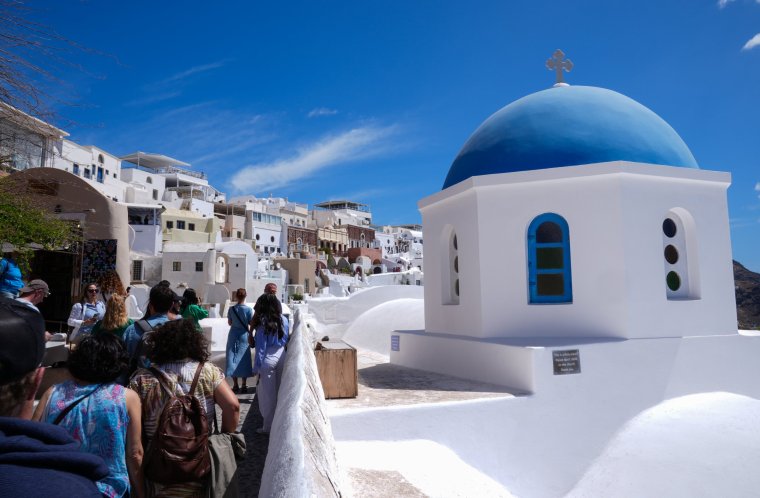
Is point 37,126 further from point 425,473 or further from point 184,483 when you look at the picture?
point 425,473

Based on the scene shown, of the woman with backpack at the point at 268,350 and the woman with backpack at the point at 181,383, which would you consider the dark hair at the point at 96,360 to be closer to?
the woman with backpack at the point at 181,383

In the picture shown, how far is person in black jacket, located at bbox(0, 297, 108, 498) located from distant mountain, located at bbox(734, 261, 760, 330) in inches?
1557

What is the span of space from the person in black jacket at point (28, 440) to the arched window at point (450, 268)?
6.91 meters

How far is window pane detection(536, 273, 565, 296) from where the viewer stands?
7.49 meters

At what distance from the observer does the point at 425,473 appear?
15.0 ft

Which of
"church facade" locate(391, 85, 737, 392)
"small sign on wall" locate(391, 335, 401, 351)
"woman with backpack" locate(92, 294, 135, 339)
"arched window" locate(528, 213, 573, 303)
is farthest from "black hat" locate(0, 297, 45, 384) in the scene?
"small sign on wall" locate(391, 335, 401, 351)

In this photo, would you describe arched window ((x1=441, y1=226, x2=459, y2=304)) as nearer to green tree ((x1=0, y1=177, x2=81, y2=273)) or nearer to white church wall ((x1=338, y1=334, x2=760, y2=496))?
white church wall ((x1=338, y1=334, x2=760, y2=496))

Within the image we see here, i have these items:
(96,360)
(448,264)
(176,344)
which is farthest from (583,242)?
(96,360)

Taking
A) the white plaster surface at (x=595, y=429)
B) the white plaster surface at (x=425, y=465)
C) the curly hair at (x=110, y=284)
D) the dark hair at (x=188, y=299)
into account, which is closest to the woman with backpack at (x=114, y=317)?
the curly hair at (x=110, y=284)

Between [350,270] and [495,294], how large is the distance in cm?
4851

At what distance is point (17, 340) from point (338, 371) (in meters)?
4.49

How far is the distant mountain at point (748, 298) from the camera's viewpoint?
34.7m

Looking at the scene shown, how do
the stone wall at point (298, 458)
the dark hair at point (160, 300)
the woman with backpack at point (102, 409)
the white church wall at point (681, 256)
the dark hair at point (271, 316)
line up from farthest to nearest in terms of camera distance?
the white church wall at point (681, 256)
the dark hair at point (271, 316)
the dark hair at point (160, 300)
the woman with backpack at point (102, 409)
the stone wall at point (298, 458)

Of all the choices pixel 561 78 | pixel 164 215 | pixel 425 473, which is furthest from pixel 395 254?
pixel 425 473
